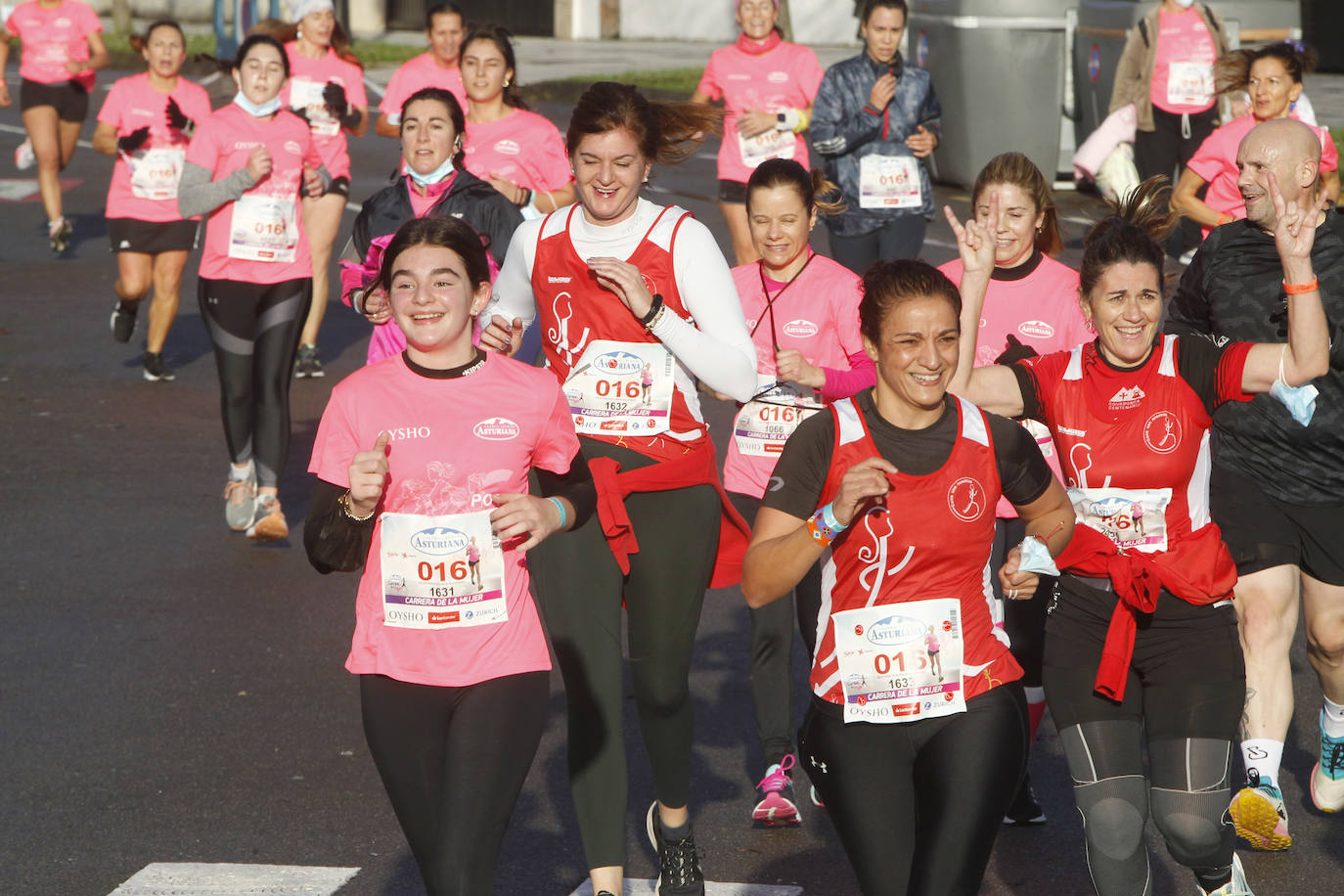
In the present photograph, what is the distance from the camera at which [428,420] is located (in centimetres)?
427

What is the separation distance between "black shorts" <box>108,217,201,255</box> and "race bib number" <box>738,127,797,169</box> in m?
3.37

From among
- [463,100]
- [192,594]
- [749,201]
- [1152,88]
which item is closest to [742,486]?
[749,201]

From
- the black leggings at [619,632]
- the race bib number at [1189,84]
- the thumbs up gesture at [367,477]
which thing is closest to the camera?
the thumbs up gesture at [367,477]

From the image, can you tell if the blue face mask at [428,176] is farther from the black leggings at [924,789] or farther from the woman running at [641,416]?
the black leggings at [924,789]

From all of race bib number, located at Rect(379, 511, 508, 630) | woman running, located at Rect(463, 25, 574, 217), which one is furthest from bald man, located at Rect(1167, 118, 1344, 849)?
woman running, located at Rect(463, 25, 574, 217)

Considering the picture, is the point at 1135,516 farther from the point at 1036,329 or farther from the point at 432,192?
the point at 432,192

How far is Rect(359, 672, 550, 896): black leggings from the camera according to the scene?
4133 millimetres

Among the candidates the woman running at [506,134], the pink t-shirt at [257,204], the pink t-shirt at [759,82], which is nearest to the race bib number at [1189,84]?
the pink t-shirt at [759,82]

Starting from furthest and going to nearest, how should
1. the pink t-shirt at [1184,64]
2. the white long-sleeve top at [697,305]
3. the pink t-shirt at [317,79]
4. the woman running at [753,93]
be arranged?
the pink t-shirt at [1184,64]
the pink t-shirt at [317,79]
the woman running at [753,93]
the white long-sleeve top at [697,305]

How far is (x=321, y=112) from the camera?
38.7 feet

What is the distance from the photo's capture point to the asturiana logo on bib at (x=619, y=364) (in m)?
5.20

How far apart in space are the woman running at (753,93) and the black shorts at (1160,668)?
707cm

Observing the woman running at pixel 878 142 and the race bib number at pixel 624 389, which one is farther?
the woman running at pixel 878 142

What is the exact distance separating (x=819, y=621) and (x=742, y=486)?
1.84 m
